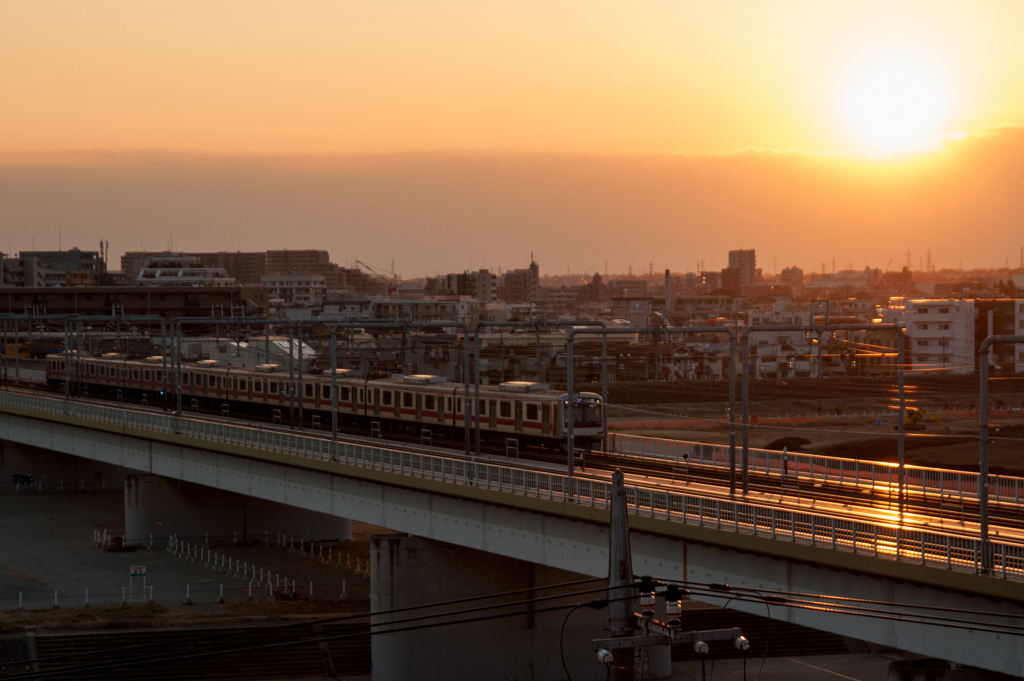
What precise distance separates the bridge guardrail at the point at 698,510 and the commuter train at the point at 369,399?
14.0 ft

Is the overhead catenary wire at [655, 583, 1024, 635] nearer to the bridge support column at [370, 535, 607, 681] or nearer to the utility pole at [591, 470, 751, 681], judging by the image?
the utility pole at [591, 470, 751, 681]

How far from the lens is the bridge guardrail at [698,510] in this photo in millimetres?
24594

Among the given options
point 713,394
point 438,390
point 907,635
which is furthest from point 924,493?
point 713,394

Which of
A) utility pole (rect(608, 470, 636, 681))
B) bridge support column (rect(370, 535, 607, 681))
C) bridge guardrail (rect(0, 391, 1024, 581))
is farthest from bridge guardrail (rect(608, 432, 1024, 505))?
utility pole (rect(608, 470, 636, 681))

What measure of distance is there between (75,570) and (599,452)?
2407cm

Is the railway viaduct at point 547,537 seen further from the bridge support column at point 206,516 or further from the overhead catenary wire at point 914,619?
the bridge support column at point 206,516

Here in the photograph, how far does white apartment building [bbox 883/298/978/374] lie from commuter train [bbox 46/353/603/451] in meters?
54.4

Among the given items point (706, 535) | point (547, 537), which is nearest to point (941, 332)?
point (547, 537)

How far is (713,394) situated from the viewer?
313 feet

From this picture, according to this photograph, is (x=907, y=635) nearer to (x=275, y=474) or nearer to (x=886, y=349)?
(x=275, y=474)

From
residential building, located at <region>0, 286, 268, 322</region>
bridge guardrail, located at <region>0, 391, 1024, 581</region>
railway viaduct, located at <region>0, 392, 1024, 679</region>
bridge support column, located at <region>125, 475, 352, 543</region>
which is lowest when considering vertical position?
bridge support column, located at <region>125, 475, 352, 543</region>

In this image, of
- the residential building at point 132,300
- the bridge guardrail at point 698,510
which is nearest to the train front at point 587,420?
the bridge guardrail at point 698,510

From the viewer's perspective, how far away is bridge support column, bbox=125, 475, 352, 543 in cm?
6159

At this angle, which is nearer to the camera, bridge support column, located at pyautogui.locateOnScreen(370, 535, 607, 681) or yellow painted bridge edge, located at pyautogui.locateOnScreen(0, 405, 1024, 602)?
yellow painted bridge edge, located at pyautogui.locateOnScreen(0, 405, 1024, 602)
